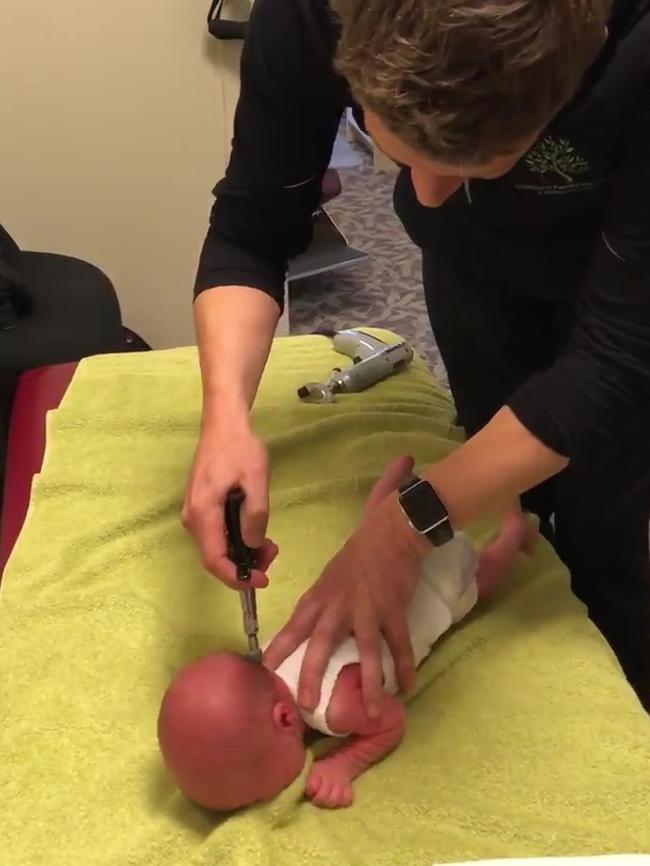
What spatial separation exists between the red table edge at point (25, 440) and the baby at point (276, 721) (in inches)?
16.8

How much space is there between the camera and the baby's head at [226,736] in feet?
3.16

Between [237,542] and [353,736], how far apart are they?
242 millimetres

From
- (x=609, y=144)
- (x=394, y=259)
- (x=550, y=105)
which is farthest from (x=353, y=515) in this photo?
(x=394, y=259)

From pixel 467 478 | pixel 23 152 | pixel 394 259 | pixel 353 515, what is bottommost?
pixel 394 259

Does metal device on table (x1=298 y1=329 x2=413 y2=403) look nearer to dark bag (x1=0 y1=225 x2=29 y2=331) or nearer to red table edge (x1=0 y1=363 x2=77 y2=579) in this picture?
red table edge (x1=0 y1=363 x2=77 y2=579)

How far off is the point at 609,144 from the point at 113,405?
83cm

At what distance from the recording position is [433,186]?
0.89 m

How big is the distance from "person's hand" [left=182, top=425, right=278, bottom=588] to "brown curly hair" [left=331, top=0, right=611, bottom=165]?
39 cm

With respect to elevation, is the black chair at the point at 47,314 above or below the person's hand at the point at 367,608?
below

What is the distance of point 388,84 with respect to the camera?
74cm

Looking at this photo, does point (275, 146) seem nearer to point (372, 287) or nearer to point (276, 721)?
point (276, 721)

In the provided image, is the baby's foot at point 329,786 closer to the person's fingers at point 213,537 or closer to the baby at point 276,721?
the baby at point 276,721

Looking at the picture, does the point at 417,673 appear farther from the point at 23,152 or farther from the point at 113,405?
the point at 23,152

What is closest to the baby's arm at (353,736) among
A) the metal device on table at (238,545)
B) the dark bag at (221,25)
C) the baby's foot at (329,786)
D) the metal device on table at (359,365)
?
the baby's foot at (329,786)
